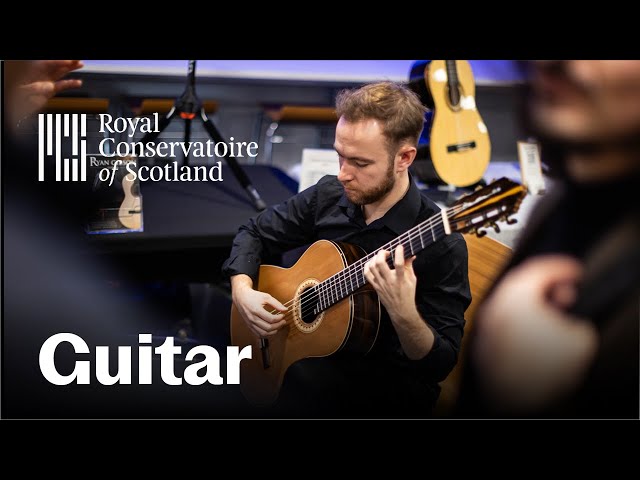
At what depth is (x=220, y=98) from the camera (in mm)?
3648

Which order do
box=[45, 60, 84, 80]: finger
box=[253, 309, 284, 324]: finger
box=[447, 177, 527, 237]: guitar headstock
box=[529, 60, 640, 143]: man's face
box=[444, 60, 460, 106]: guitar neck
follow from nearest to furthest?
1. box=[447, 177, 527, 237]: guitar headstock
2. box=[529, 60, 640, 143]: man's face
3. box=[253, 309, 284, 324]: finger
4. box=[45, 60, 84, 80]: finger
5. box=[444, 60, 460, 106]: guitar neck

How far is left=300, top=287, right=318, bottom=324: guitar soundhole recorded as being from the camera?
2.45 meters

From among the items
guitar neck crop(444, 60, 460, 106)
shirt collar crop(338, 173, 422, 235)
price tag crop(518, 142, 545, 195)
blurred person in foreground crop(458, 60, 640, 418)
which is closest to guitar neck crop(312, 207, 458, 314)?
shirt collar crop(338, 173, 422, 235)

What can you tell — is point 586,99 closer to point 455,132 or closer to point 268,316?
point 455,132

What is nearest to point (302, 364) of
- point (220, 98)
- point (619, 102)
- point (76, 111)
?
point (76, 111)

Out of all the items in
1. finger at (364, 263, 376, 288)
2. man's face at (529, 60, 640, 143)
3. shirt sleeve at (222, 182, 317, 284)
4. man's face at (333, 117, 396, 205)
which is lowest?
finger at (364, 263, 376, 288)

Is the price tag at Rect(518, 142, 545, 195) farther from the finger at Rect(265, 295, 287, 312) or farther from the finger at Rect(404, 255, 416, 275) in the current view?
the finger at Rect(265, 295, 287, 312)

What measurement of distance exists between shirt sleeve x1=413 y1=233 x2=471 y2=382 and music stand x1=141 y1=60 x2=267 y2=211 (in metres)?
0.89

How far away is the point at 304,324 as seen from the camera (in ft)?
8.17

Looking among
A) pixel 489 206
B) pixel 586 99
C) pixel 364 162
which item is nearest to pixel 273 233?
pixel 364 162

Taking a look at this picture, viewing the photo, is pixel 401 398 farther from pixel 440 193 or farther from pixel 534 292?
pixel 440 193

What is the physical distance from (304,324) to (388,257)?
432 millimetres

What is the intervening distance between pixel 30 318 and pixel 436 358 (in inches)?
56.1

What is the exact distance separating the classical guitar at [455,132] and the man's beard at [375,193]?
2.43 ft
